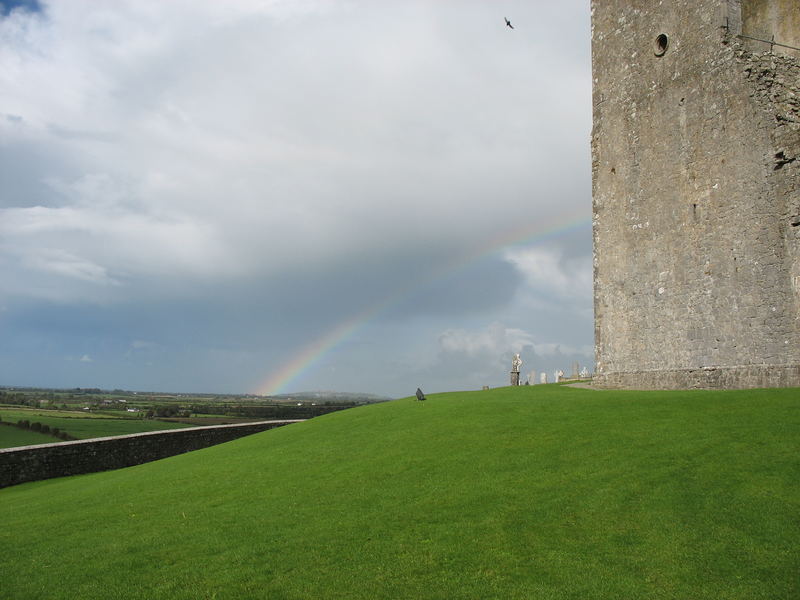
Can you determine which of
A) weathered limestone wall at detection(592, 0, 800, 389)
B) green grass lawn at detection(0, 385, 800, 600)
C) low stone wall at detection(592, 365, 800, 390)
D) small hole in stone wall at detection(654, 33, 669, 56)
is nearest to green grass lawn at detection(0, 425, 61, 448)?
green grass lawn at detection(0, 385, 800, 600)

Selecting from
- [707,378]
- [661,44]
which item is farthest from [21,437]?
[661,44]

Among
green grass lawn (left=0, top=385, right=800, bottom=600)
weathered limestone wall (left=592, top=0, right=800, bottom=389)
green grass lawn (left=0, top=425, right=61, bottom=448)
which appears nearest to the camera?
green grass lawn (left=0, top=385, right=800, bottom=600)

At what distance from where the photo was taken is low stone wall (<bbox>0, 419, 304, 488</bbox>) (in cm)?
2481

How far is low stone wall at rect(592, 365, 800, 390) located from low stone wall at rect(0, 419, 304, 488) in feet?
64.0

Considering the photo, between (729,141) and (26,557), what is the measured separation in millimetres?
22812

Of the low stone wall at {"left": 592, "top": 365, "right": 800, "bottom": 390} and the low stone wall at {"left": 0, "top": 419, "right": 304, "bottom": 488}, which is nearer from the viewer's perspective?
the low stone wall at {"left": 592, "top": 365, "right": 800, "bottom": 390}

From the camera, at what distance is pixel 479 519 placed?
33.7ft

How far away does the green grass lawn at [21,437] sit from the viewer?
3696 cm

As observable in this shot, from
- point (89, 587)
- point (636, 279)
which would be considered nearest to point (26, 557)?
point (89, 587)

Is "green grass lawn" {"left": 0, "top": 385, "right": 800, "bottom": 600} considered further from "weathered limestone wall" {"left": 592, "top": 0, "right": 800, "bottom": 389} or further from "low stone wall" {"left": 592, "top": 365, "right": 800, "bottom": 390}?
"weathered limestone wall" {"left": 592, "top": 0, "right": 800, "bottom": 389}

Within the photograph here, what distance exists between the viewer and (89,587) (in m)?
9.06

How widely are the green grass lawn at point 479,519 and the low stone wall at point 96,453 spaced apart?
8.75 meters

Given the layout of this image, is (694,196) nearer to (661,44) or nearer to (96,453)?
(661,44)

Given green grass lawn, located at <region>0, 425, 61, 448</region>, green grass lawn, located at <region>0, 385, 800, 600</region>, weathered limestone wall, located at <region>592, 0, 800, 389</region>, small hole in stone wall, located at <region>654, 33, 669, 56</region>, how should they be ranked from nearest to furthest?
green grass lawn, located at <region>0, 385, 800, 600</region> → weathered limestone wall, located at <region>592, 0, 800, 389</region> → small hole in stone wall, located at <region>654, 33, 669, 56</region> → green grass lawn, located at <region>0, 425, 61, 448</region>
